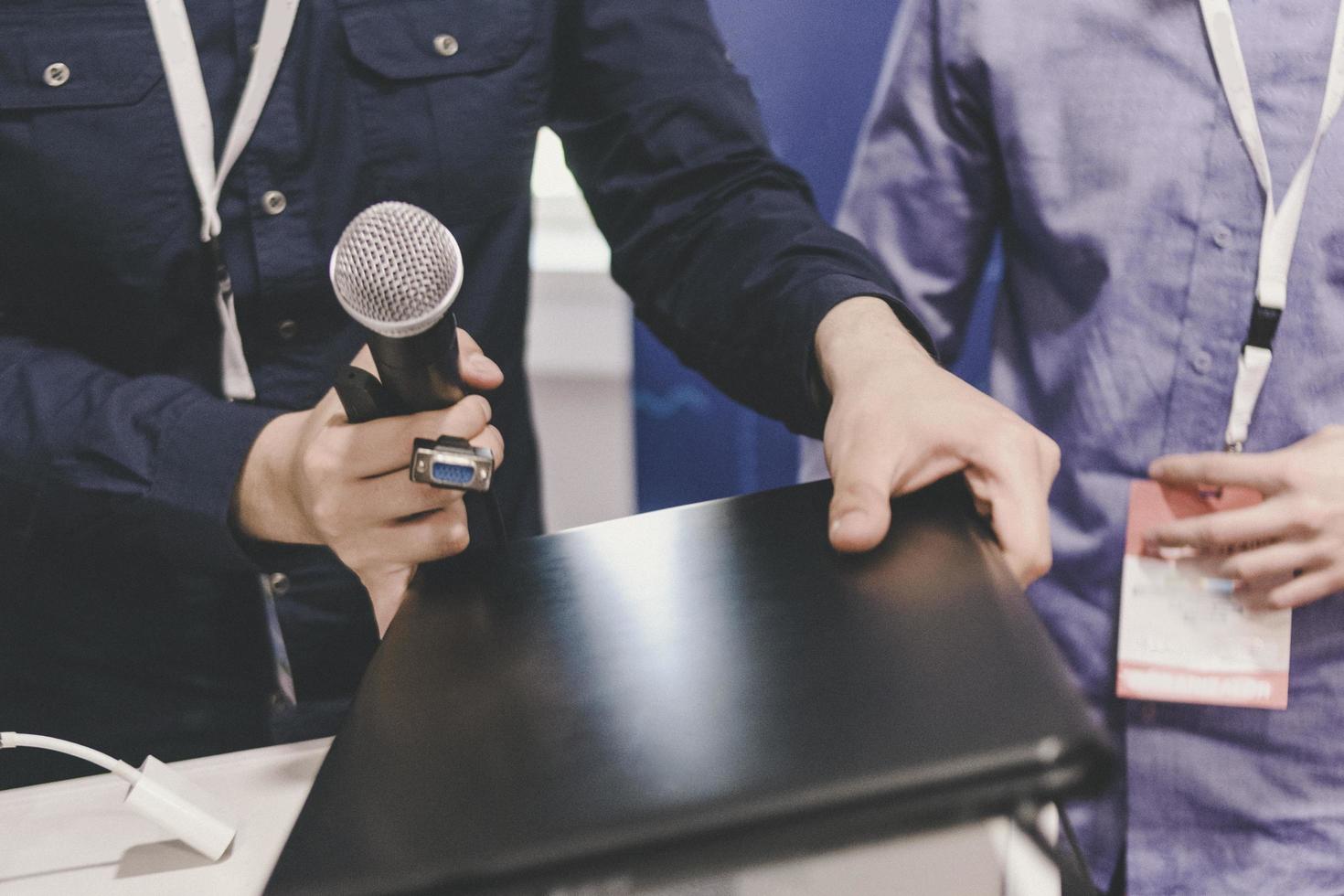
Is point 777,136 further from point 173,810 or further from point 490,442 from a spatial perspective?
point 173,810

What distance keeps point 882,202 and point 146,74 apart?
0.76 m

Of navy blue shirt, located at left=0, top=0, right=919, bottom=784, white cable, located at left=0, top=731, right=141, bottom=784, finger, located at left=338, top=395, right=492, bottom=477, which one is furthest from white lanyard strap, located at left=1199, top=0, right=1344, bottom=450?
white cable, located at left=0, top=731, right=141, bottom=784

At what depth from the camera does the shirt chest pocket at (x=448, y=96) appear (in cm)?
94

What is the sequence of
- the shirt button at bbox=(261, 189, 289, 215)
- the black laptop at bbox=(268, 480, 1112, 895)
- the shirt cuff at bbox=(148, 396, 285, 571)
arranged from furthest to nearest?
the shirt button at bbox=(261, 189, 289, 215), the shirt cuff at bbox=(148, 396, 285, 571), the black laptop at bbox=(268, 480, 1112, 895)

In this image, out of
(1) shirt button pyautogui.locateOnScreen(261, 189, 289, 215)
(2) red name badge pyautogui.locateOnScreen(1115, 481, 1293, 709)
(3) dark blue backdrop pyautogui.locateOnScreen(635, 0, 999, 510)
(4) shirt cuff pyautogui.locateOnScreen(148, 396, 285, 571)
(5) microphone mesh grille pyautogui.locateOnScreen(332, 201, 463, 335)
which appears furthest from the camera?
(3) dark blue backdrop pyautogui.locateOnScreen(635, 0, 999, 510)

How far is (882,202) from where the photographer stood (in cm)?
121

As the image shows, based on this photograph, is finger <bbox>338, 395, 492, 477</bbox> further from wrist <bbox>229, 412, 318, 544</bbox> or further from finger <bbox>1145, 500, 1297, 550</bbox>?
finger <bbox>1145, 500, 1297, 550</bbox>

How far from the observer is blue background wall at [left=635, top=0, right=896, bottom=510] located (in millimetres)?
1378

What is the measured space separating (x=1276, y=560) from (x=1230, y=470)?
0.29ft

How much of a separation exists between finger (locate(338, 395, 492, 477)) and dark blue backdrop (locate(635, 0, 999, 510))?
95 centimetres

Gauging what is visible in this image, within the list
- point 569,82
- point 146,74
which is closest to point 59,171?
point 146,74

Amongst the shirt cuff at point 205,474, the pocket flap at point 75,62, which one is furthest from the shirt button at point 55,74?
the shirt cuff at point 205,474

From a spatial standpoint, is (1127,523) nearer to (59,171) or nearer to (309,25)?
(309,25)

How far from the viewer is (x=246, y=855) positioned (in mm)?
674
